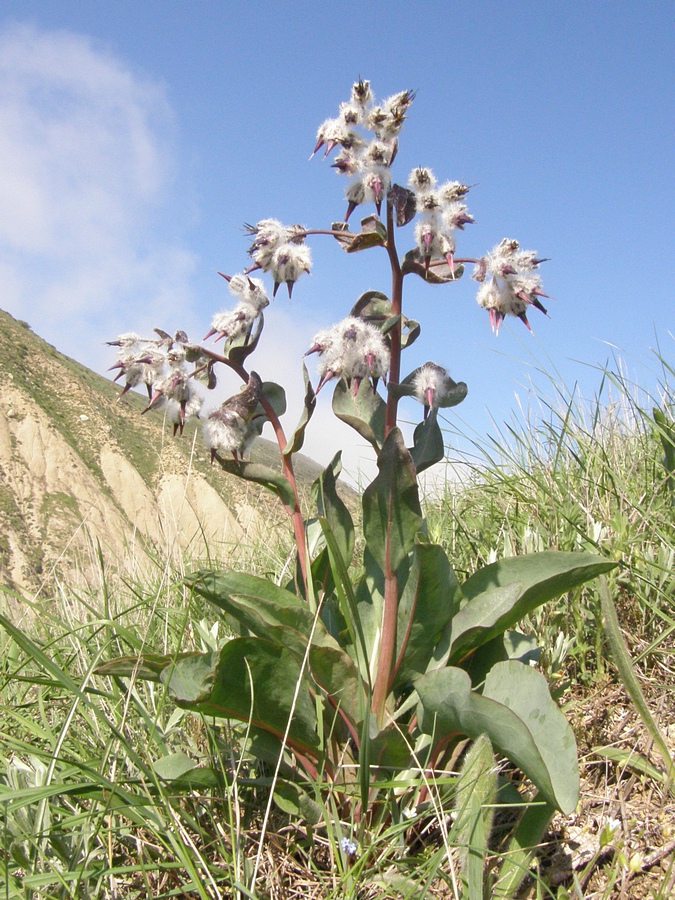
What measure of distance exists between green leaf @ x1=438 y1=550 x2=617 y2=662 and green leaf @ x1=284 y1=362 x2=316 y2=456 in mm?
688

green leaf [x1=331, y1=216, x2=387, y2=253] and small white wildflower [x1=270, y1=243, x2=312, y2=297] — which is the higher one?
green leaf [x1=331, y1=216, x2=387, y2=253]

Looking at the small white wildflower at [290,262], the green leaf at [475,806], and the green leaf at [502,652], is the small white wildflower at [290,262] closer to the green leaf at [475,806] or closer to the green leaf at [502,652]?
the green leaf at [502,652]

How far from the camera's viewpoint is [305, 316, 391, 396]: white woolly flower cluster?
1788 mm

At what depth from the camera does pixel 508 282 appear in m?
1.85

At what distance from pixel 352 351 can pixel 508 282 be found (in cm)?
50

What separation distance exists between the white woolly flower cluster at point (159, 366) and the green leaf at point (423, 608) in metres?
0.92

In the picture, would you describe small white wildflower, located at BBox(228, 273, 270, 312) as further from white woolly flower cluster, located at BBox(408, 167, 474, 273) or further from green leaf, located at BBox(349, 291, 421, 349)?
white woolly flower cluster, located at BBox(408, 167, 474, 273)

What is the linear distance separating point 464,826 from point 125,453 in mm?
57185

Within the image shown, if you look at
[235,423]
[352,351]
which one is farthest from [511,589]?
[235,423]

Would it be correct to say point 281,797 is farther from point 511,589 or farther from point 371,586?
point 511,589

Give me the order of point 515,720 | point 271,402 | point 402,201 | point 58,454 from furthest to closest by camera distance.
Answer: point 58,454 → point 271,402 → point 402,201 → point 515,720

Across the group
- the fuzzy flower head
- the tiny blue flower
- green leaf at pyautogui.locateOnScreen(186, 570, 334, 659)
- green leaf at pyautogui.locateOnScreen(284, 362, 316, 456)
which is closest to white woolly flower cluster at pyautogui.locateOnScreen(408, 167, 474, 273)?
the fuzzy flower head

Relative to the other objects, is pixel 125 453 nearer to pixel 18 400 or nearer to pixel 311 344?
pixel 18 400

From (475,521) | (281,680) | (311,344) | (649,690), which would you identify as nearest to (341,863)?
(281,680)
